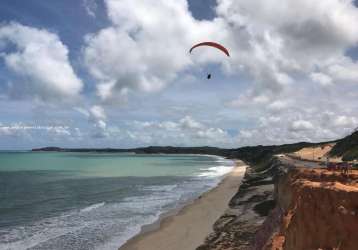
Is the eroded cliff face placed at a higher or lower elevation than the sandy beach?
higher

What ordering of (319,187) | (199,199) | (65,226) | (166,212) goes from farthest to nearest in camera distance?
(199,199)
(166,212)
(65,226)
(319,187)

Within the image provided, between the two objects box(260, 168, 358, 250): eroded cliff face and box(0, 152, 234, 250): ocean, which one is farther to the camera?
box(0, 152, 234, 250): ocean

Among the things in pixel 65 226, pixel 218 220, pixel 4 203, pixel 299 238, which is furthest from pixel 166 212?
pixel 299 238

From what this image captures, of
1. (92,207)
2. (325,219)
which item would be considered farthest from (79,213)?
(325,219)

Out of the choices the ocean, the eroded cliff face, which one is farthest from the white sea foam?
the eroded cliff face

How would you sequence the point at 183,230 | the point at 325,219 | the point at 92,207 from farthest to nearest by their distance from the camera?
the point at 92,207, the point at 183,230, the point at 325,219

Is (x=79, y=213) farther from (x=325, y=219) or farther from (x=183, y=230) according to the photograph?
(x=325, y=219)

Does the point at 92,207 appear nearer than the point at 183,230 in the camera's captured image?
No

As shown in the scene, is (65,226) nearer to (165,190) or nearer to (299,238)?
(299,238)

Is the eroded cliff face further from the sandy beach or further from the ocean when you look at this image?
the ocean
